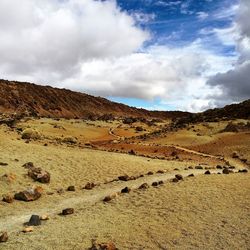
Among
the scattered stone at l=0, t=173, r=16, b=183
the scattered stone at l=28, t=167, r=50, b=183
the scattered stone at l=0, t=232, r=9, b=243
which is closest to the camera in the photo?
the scattered stone at l=0, t=232, r=9, b=243

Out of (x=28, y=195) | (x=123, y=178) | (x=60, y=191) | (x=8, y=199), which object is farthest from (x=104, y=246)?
(x=123, y=178)

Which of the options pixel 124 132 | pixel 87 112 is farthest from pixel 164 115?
pixel 124 132

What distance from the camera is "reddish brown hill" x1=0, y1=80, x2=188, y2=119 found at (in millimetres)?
111375

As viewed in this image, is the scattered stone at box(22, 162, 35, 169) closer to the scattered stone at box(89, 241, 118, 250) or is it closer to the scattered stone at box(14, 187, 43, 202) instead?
the scattered stone at box(14, 187, 43, 202)

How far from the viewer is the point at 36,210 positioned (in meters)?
15.4

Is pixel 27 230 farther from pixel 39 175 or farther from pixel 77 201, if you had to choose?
pixel 39 175

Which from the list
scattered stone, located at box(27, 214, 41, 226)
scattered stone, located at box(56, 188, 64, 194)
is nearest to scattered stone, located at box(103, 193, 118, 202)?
scattered stone, located at box(56, 188, 64, 194)

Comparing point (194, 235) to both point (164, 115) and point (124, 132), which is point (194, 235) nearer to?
point (124, 132)

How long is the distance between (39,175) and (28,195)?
2891 mm

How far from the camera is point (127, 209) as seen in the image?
14750mm

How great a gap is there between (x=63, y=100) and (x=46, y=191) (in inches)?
4450

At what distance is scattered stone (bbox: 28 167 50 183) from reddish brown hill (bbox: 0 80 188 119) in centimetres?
7958

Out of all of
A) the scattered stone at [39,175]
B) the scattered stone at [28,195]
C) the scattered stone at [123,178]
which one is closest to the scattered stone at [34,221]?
the scattered stone at [28,195]

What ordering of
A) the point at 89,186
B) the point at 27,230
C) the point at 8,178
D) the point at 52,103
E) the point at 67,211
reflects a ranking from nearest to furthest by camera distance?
the point at 27,230
the point at 67,211
the point at 8,178
the point at 89,186
the point at 52,103
